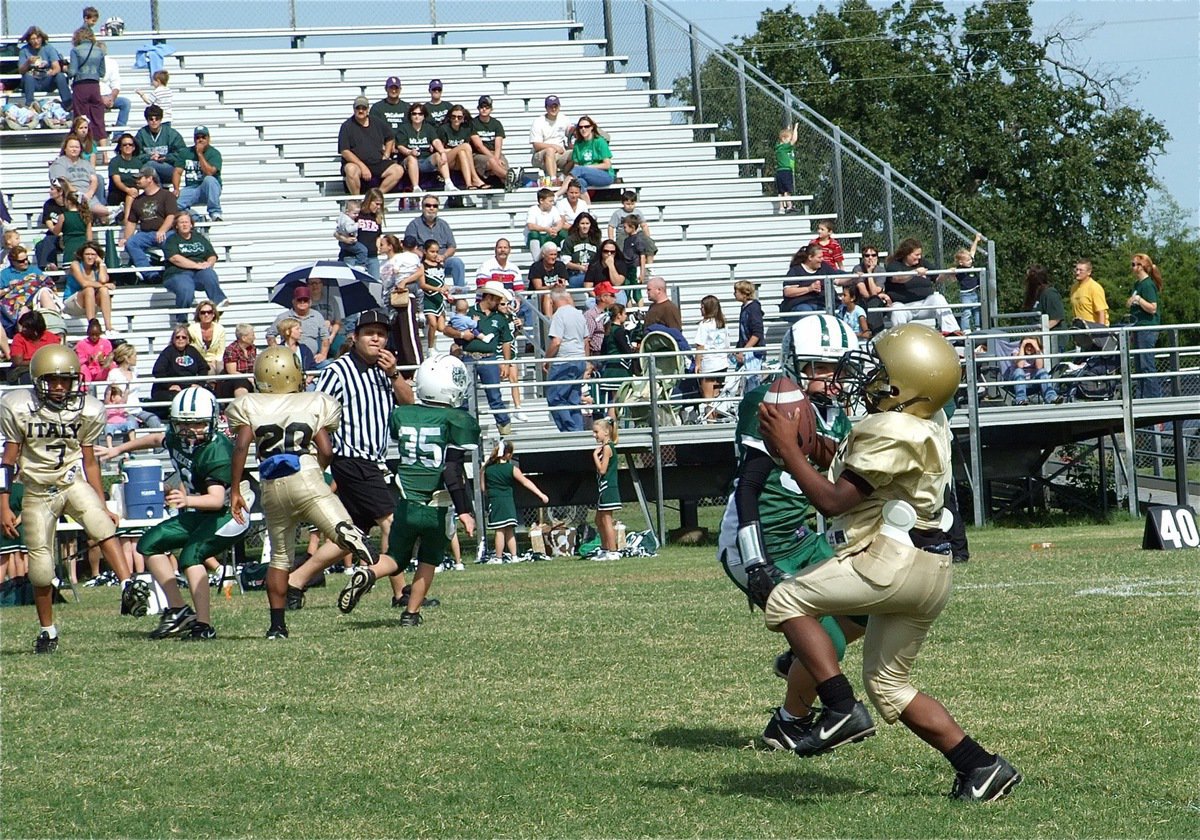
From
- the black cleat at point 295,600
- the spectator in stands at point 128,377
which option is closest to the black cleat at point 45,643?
the black cleat at point 295,600

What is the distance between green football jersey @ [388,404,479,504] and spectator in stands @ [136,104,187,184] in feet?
39.1

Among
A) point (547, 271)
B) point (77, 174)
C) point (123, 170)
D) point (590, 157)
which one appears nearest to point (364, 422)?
point (547, 271)

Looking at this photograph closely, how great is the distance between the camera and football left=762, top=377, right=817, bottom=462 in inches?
212

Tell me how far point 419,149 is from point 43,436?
12760 mm

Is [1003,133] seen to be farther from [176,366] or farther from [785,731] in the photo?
[785,731]

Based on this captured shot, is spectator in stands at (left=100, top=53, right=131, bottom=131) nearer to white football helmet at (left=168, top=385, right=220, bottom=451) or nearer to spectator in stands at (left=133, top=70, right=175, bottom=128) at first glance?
spectator in stands at (left=133, top=70, right=175, bottom=128)

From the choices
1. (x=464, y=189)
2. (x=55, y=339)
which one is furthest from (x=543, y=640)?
(x=464, y=189)

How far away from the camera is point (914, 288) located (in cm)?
1795

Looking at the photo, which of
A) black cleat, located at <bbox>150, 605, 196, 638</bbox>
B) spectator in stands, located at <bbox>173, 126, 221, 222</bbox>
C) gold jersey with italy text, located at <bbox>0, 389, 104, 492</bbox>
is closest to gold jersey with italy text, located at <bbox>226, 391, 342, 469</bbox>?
gold jersey with italy text, located at <bbox>0, 389, 104, 492</bbox>

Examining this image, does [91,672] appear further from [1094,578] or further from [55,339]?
[55,339]

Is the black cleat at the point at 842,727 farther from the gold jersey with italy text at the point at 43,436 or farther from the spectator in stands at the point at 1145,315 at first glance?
the spectator in stands at the point at 1145,315

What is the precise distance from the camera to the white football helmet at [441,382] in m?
9.78

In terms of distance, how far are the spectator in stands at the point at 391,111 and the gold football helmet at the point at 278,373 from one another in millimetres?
12492

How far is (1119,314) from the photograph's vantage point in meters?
45.7
